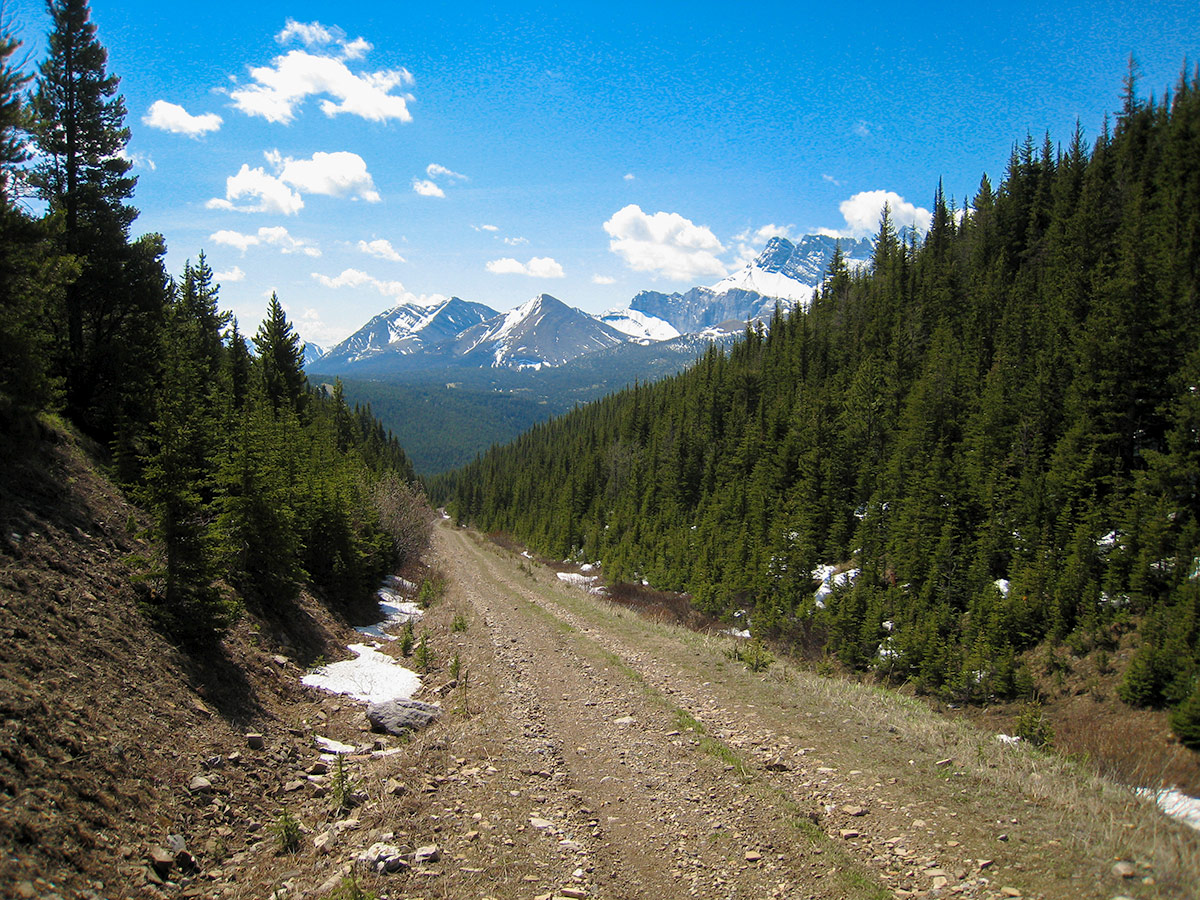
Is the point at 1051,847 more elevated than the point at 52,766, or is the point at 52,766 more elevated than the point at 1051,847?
the point at 52,766

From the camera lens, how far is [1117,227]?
47375 millimetres

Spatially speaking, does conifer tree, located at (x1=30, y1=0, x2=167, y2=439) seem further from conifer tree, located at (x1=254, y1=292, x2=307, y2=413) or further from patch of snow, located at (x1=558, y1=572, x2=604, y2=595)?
patch of snow, located at (x1=558, y1=572, x2=604, y2=595)

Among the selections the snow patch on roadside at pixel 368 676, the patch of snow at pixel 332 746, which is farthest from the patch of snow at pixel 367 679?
the patch of snow at pixel 332 746

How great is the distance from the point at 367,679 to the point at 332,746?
5090 mm

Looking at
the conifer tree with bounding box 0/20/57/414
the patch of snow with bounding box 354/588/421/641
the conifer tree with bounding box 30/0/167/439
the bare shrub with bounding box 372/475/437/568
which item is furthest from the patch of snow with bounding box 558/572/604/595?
the conifer tree with bounding box 0/20/57/414

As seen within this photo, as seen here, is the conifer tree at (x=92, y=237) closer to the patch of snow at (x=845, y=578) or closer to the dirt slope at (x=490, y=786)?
the dirt slope at (x=490, y=786)

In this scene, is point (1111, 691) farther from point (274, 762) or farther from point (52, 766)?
point (52, 766)

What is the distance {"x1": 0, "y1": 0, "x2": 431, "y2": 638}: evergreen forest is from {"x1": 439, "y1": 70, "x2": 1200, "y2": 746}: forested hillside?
2693 cm

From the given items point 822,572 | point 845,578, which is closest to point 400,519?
point 845,578

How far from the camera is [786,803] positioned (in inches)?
279

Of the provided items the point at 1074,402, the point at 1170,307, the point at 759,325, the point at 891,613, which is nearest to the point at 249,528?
the point at 891,613

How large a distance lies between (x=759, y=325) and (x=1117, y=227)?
2038 inches

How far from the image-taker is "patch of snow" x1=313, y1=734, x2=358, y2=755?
385 inches

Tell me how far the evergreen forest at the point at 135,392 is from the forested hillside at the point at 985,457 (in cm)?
2693
